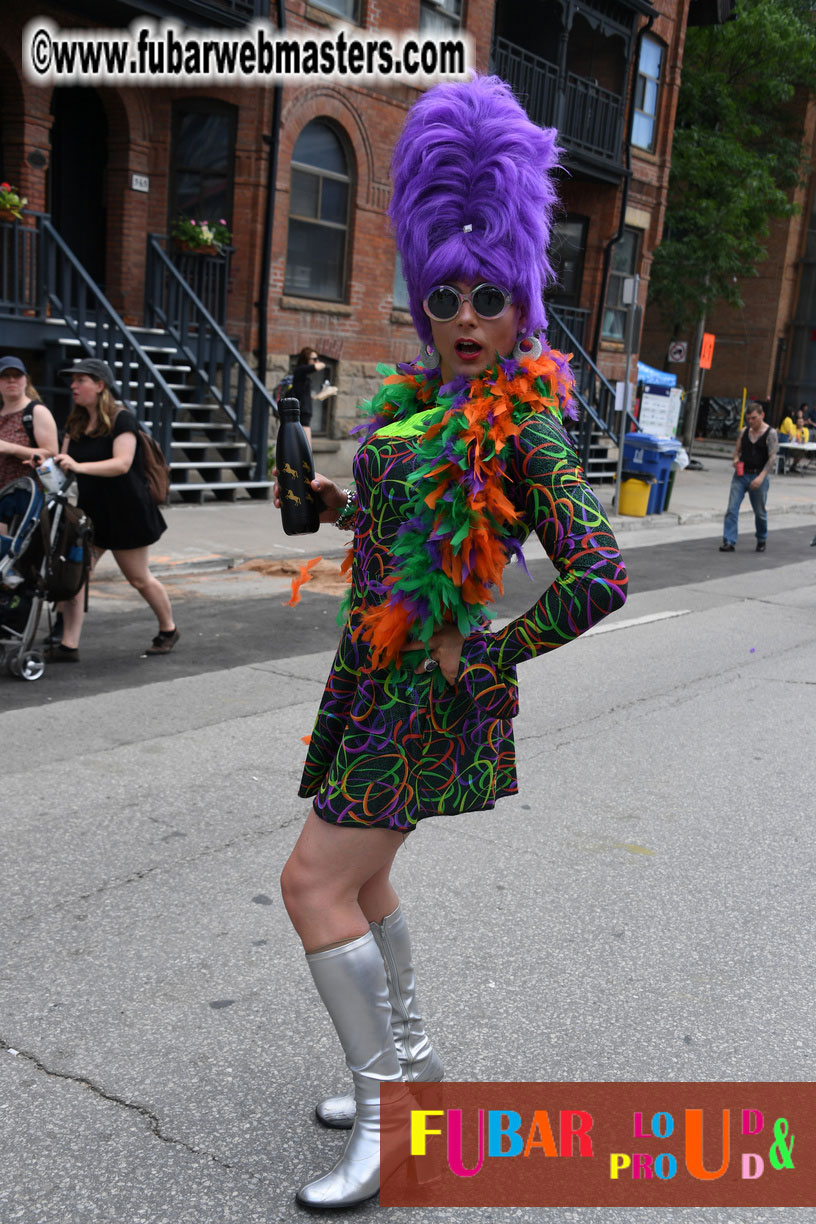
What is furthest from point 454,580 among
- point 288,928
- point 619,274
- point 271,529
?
point 619,274

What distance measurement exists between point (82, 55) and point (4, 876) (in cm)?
1292

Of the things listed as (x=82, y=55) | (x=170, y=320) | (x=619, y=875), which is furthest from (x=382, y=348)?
(x=619, y=875)

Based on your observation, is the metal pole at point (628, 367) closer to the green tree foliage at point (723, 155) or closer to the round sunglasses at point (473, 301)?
the green tree foliage at point (723, 155)

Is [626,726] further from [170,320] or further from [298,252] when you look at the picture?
[298,252]

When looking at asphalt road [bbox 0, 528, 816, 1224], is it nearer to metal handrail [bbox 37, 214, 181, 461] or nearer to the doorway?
metal handrail [bbox 37, 214, 181, 461]

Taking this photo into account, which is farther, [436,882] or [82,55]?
[82,55]

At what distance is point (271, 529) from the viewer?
12.6 meters

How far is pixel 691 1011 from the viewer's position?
332 cm

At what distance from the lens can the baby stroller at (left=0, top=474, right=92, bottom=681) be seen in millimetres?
6535

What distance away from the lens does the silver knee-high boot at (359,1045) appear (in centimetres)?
231

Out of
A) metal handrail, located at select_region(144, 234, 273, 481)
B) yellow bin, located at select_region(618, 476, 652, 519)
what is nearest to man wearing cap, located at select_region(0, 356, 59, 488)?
metal handrail, located at select_region(144, 234, 273, 481)

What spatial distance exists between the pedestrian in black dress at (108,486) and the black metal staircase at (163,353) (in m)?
5.55

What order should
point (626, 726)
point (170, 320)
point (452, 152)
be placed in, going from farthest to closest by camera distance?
point (170, 320) < point (626, 726) < point (452, 152)

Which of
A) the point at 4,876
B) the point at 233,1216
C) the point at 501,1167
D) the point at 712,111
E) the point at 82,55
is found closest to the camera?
the point at 233,1216
